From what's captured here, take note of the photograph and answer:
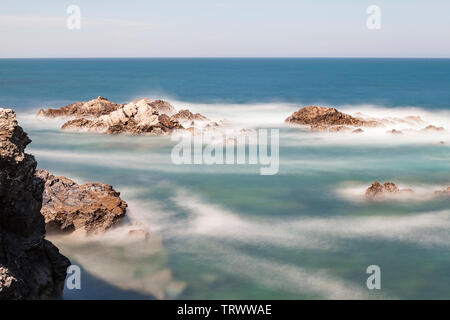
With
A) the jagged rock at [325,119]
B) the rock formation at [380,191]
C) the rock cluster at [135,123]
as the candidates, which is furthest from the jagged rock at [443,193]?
the rock cluster at [135,123]

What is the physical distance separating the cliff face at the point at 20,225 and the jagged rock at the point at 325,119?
78.2ft

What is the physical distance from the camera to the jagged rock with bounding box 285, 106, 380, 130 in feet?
102

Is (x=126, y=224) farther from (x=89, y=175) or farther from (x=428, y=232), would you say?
(x=428, y=232)

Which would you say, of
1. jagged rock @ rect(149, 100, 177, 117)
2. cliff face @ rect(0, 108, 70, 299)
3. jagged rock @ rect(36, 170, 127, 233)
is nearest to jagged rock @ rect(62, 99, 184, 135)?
jagged rock @ rect(149, 100, 177, 117)

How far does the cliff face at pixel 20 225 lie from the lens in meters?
7.11

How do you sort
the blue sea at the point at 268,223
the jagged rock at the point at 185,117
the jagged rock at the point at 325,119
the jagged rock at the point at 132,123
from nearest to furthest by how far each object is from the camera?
the blue sea at the point at 268,223 < the jagged rock at the point at 132,123 < the jagged rock at the point at 325,119 < the jagged rock at the point at 185,117

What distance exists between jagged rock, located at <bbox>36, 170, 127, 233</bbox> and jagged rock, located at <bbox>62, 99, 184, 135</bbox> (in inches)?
566

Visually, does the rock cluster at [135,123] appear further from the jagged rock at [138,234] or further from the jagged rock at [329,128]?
the jagged rock at [138,234]

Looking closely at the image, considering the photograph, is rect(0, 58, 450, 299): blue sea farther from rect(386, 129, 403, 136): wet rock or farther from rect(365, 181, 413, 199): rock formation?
rect(386, 129, 403, 136): wet rock

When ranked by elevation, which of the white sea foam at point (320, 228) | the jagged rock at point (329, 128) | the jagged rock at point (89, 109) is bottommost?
the white sea foam at point (320, 228)

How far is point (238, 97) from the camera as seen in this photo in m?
52.3

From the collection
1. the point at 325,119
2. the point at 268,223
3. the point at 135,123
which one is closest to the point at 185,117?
the point at 135,123

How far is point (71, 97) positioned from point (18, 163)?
1845 inches

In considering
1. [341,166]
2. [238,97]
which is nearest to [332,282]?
[341,166]
